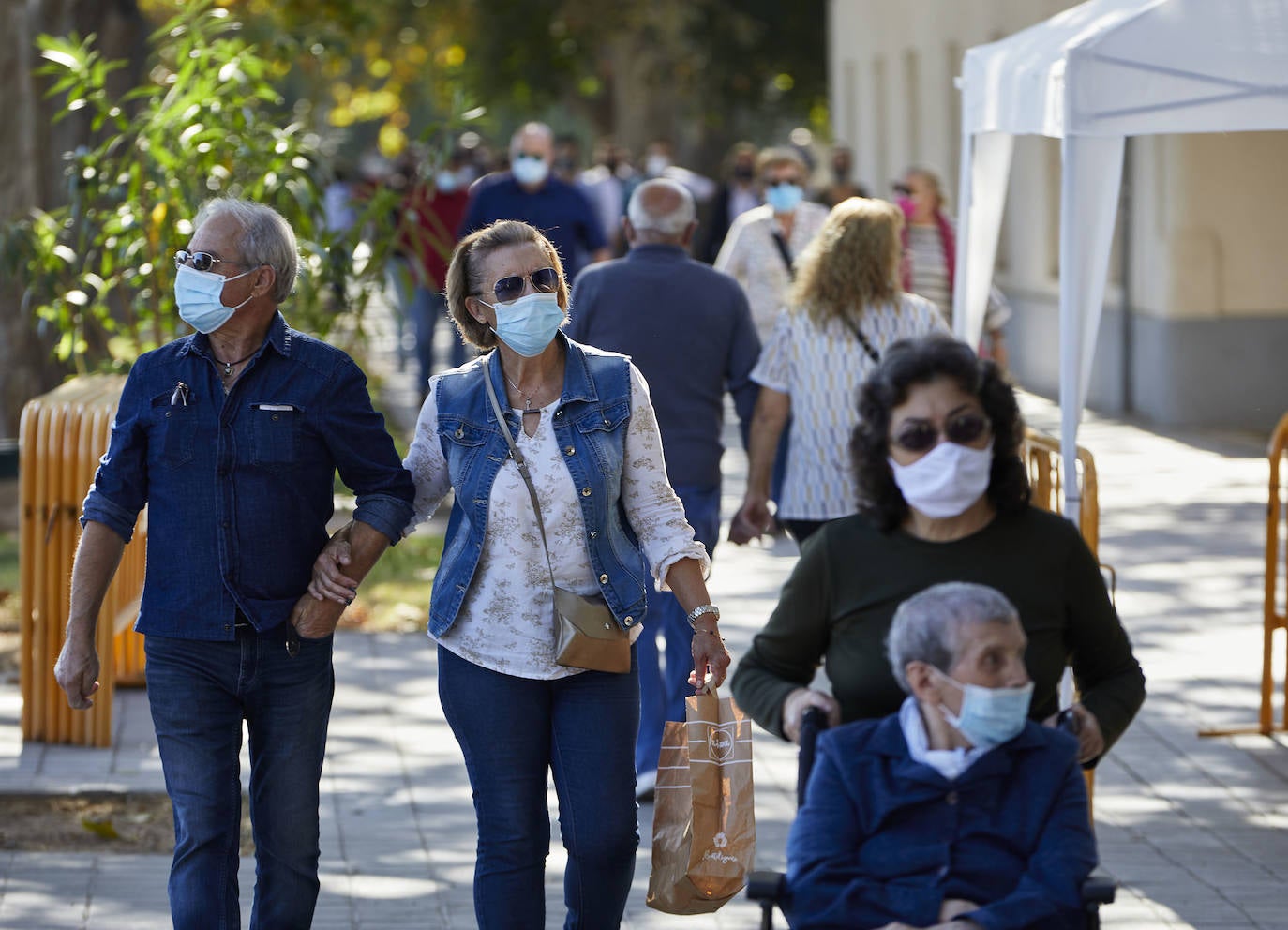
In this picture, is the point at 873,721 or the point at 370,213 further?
the point at 370,213

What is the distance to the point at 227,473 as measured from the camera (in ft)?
14.6

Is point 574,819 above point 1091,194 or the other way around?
the other way around

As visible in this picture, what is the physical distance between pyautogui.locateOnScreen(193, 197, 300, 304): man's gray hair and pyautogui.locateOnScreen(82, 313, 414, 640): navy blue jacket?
0.11 meters

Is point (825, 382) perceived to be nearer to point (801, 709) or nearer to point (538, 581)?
point (538, 581)

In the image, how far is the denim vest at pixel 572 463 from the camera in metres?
4.51

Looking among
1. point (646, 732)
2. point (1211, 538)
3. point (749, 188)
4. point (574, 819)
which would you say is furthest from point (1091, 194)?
point (749, 188)

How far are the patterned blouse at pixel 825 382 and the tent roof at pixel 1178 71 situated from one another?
3.34ft

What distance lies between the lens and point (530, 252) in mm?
4621

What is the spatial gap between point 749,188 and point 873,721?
58.8 ft

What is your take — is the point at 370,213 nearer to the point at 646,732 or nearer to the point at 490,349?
the point at 646,732

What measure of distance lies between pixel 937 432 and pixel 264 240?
1.57m

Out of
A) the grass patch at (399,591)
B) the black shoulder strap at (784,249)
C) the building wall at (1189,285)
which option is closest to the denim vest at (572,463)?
the grass patch at (399,591)

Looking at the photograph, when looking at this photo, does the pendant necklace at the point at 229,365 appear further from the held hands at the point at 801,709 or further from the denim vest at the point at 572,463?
the held hands at the point at 801,709

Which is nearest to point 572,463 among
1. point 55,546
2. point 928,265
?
point 55,546
